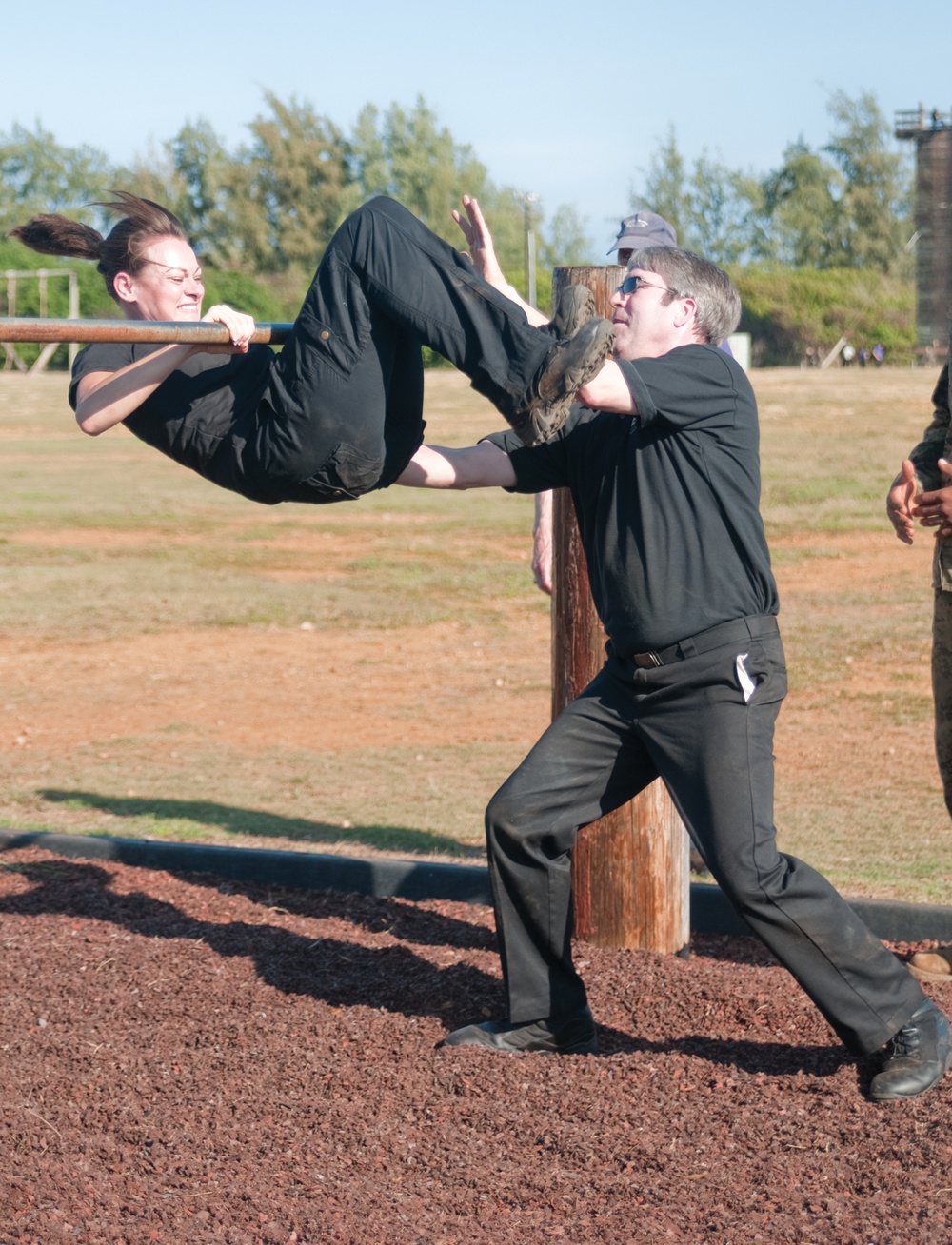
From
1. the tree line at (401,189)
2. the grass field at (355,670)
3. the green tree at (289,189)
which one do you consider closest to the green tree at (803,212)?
the tree line at (401,189)

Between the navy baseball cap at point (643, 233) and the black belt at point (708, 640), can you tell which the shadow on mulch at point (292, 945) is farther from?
the navy baseball cap at point (643, 233)

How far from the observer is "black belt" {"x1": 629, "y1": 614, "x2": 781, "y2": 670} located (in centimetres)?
342

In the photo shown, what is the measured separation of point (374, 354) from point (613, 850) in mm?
1719

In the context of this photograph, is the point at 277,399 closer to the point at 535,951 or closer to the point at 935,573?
the point at 535,951

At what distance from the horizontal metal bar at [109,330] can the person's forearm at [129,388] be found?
20 centimetres

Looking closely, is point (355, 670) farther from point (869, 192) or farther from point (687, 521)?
point (869, 192)

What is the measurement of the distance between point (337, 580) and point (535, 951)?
10629mm

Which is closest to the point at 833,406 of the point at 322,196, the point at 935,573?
the point at 935,573

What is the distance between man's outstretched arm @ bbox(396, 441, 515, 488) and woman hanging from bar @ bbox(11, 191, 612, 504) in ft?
0.29

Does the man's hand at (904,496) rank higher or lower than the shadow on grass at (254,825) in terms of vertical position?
higher

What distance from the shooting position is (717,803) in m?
3.38

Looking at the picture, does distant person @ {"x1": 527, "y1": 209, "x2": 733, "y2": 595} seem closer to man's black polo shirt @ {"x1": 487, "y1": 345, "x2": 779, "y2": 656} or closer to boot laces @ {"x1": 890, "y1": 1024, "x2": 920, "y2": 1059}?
man's black polo shirt @ {"x1": 487, "y1": 345, "x2": 779, "y2": 656}

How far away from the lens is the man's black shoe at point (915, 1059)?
11.3 feet

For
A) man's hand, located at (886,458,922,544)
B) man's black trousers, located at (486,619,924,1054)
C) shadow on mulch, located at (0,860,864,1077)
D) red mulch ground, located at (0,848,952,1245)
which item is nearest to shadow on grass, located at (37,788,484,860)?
shadow on mulch, located at (0,860,864,1077)
